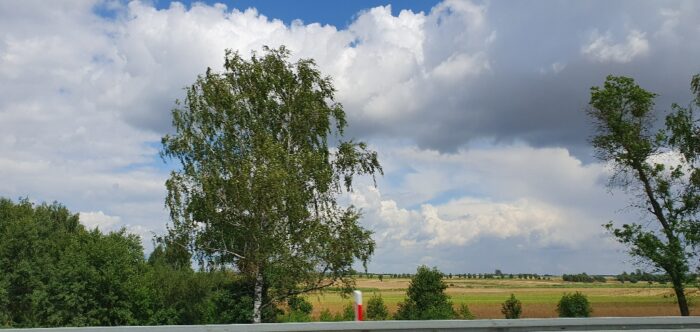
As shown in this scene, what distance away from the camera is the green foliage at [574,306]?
4459cm

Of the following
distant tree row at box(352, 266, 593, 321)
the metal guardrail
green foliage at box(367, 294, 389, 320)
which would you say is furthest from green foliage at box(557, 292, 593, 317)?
the metal guardrail

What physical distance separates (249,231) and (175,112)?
723 cm

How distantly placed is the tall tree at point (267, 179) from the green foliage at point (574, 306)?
23.1m

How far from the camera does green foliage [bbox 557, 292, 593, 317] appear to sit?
44594mm

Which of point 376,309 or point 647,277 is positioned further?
point 376,309

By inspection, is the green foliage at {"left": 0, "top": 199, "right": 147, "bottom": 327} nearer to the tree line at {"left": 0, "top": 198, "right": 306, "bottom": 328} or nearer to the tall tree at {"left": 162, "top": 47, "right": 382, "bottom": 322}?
the tree line at {"left": 0, "top": 198, "right": 306, "bottom": 328}

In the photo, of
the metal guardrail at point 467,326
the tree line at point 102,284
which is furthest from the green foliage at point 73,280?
the metal guardrail at point 467,326

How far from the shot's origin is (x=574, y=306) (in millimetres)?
44969

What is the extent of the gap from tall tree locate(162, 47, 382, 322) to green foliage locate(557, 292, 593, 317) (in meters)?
23.1

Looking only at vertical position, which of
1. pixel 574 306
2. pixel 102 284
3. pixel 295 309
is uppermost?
pixel 102 284

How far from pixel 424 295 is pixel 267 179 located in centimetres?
2083

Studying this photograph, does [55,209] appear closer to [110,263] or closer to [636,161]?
[110,263]

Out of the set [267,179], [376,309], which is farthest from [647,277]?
[376,309]

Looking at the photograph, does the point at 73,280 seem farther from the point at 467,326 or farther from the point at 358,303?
the point at 467,326
